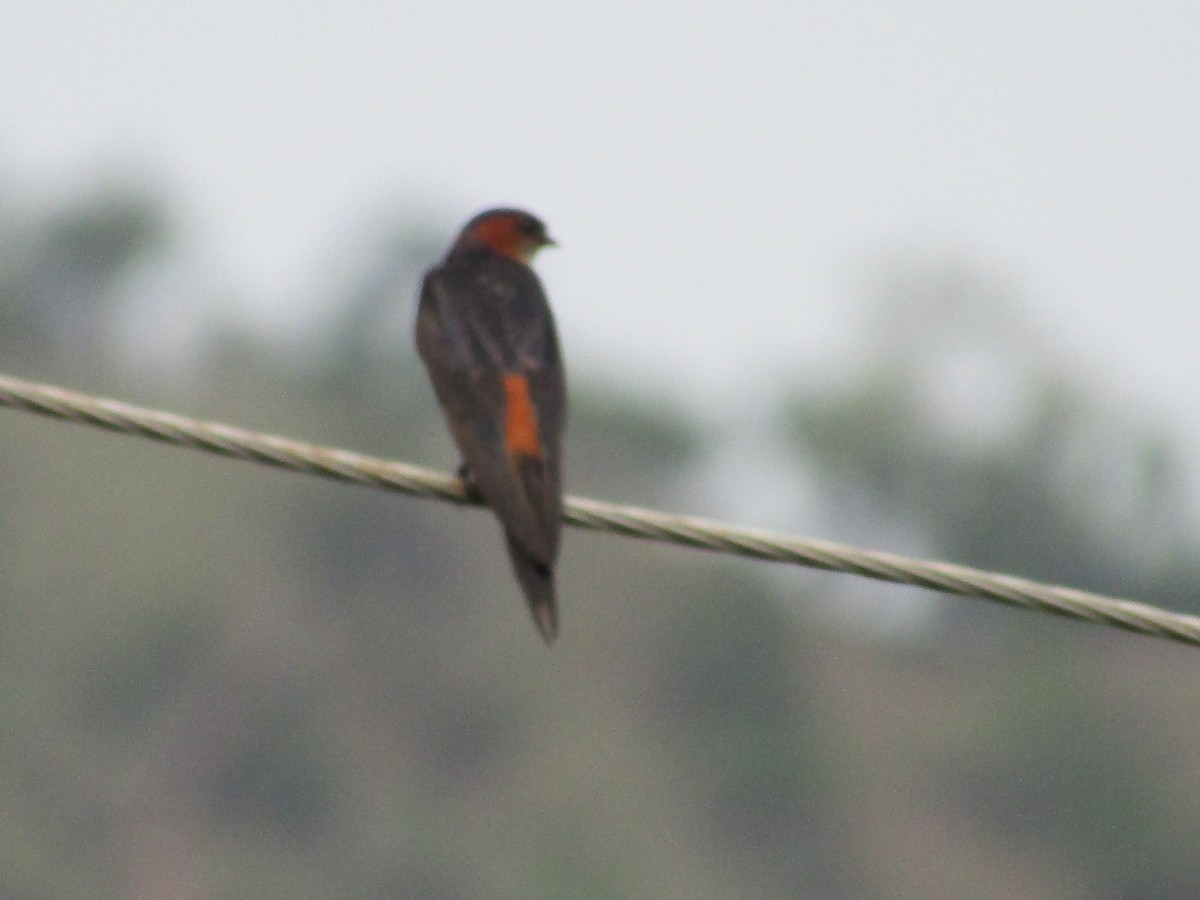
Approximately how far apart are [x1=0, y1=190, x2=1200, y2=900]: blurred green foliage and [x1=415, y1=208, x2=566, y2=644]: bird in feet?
208

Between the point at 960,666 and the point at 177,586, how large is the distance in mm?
23132

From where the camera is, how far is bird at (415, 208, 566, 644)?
8.30 m

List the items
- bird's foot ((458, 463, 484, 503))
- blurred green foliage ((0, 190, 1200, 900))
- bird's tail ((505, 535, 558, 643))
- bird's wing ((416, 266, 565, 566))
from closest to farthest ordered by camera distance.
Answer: bird's foot ((458, 463, 484, 503)), bird's tail ((505, 535, 558, 643)), bird's wing ((416, 266, 565, 566)), blurred green foliage ((0, 190, 1200, 900))

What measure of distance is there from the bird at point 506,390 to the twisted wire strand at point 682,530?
0.65m

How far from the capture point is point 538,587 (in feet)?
27.0

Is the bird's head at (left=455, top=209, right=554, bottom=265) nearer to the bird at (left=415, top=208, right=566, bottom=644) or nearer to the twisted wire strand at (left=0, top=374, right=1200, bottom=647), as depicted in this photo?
the bird at (left=415, top=208, right=566, bottom=644)

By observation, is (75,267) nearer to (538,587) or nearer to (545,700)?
(545,700)

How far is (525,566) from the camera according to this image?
830 cm

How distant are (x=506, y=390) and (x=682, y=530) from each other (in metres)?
1.99

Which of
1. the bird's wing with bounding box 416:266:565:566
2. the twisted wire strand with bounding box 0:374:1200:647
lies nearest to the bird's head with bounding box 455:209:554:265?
the bird's wing with bounding box 416:266:565:566

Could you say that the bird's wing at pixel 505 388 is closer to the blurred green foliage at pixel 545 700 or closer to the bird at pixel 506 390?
the bird at pixel 506 390

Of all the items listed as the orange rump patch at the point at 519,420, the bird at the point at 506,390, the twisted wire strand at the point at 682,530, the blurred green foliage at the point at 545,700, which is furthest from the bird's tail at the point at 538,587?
the blurred green foliage at the point at 545,700

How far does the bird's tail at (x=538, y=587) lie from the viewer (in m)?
8.14

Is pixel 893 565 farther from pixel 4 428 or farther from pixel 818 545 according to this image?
pixel 4 428
